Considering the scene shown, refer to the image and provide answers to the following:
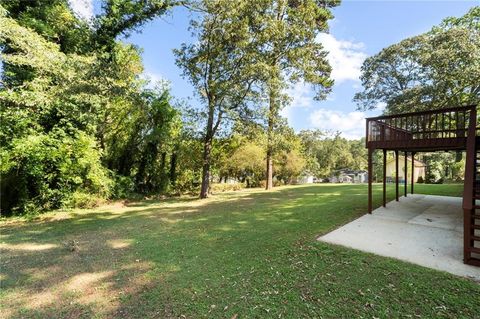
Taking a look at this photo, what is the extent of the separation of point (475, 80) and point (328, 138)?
2734 cm

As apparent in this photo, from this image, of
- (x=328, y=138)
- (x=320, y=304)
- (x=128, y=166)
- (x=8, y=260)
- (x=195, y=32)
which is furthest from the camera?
(x=328, y=138)

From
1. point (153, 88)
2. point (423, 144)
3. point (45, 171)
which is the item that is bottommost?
point (45, 171)

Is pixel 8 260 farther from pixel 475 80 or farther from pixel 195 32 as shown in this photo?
pixel 475 80

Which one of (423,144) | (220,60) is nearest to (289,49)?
(220,60)

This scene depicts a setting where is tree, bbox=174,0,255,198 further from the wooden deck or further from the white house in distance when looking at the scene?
the white house in distance

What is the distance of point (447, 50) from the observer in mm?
9758

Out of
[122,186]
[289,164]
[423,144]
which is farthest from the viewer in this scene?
[289,164]

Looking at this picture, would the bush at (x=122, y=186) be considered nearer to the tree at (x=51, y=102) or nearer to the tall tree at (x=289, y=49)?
the tree at (x=51, y=102)

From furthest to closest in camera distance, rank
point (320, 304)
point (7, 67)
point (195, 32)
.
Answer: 1. point (195, 32)
2. point (7, 67)
3. point (320, 304)

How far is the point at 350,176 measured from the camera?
36.2 meters

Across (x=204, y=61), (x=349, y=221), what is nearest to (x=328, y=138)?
(x=204, y=61)

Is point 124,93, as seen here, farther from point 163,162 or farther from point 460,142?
point 460,142

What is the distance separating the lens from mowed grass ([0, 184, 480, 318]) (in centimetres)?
271

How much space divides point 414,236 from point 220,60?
9.68m
